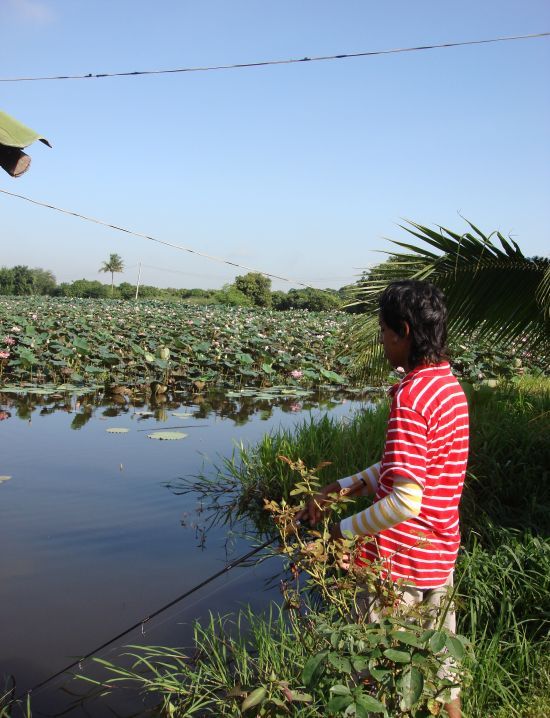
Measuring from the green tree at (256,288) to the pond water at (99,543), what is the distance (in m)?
30.4

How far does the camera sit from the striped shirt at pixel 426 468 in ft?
5.39

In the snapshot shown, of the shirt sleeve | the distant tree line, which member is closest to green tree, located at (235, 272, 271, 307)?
the distant tree line

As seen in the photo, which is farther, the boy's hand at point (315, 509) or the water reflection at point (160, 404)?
the water reflection at point (160, 404)

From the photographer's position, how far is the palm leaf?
458cm

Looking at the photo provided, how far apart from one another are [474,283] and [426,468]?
10.9 ft

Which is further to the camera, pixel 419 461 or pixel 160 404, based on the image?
pixel 160 404

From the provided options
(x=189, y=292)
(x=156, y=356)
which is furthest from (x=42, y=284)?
(x=156, y=356)

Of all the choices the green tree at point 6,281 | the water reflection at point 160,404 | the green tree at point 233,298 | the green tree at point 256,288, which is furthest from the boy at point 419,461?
the green tree at point 6,281

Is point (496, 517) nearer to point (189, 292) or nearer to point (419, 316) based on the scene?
point (419, 316)

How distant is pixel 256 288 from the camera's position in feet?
123

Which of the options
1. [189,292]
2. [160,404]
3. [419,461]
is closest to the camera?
[419,461]

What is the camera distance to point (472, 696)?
226cm

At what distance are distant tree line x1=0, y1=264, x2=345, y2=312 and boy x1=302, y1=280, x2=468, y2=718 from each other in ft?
57.8

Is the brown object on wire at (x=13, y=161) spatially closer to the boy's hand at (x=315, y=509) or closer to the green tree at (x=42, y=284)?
the boy's hand at (x=315, y=509)
